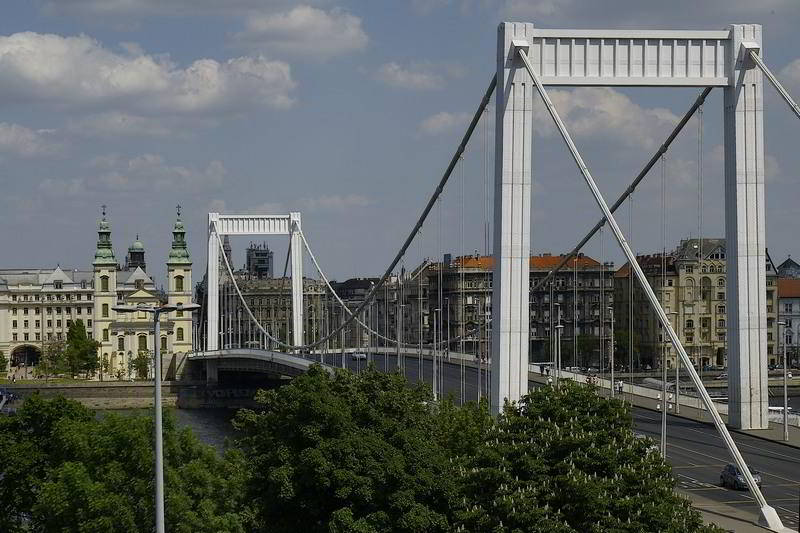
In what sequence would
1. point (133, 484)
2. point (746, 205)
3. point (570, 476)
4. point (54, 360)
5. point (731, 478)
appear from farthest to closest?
point (54, 360) → point (731, 478) → point (746, 205) → point (133, 484) → point (570, 476)

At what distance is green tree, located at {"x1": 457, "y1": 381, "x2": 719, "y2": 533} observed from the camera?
101 ft

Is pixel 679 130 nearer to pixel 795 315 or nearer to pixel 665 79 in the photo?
pixel 665 79

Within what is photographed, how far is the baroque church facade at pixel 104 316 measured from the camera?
15962 centimetres

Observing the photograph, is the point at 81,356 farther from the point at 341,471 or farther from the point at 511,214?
the point at 341,471

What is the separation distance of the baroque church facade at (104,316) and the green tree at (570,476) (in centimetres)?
10714

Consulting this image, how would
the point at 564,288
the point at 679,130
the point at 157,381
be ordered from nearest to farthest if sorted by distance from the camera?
the point at 157,381, the point at 679,130, the point at 564,288

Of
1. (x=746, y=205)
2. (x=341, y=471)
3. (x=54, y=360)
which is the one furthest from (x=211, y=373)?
(x=341, y=471)

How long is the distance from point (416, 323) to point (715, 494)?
3802 inches

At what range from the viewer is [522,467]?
32.7 metres

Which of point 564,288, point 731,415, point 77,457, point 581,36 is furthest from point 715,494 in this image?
point 564,288

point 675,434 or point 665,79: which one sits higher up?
point 665,79

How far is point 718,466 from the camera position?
45.2 m

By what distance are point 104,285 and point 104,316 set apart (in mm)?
4832

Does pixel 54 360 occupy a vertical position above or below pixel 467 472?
below
